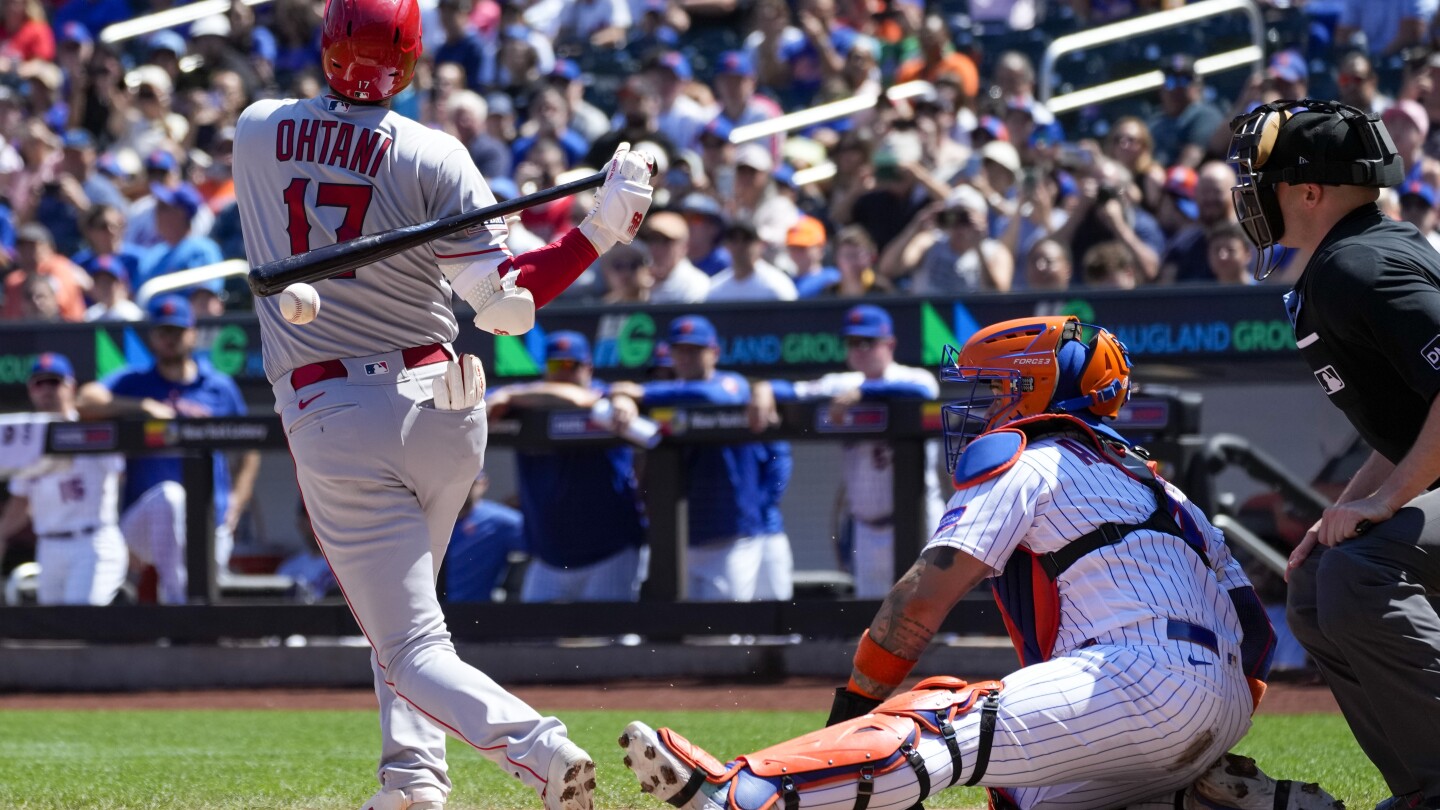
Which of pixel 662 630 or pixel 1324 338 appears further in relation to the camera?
pixel 662 630

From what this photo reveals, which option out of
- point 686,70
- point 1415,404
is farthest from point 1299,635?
point 686,70

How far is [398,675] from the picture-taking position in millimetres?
3840

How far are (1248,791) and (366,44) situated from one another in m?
2.50

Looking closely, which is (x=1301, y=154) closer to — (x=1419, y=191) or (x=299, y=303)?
(x=299, y=303)

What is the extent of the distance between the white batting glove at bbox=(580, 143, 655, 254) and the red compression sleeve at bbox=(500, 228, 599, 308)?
1.2 inches

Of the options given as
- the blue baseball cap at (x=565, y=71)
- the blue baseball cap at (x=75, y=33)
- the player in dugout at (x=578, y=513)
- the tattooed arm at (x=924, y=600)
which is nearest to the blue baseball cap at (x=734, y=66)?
the blue baseball cap at (x=565, y=71)

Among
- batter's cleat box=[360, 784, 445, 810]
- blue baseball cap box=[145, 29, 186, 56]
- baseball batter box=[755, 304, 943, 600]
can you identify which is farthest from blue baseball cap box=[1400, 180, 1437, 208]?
blue baseball cap box=[145, 29, 186, 56]

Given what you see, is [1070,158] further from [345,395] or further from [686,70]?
[345,395]

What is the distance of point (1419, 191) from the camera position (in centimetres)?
856

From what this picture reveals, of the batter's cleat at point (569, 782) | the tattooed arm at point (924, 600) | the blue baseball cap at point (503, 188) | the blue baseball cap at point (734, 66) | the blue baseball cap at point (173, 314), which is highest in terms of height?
the blue baseball cap at point (734, 66)

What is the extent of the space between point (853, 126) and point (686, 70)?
1609 millimetres

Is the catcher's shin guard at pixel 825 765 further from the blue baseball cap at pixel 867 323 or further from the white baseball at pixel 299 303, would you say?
the blue baseball cap at pixel 867 323

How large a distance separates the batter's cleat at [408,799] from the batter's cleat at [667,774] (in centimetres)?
83

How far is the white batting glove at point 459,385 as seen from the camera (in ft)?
12.5
